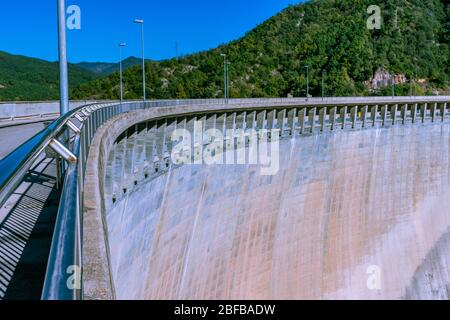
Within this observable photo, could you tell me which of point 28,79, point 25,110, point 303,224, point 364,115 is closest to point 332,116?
point 364,115

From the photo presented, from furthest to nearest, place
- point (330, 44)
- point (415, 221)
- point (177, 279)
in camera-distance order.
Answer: point (330, 44), point (415, 221), point (177, 279)

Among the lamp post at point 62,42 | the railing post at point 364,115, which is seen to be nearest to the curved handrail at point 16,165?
the lamp post at point 62,42

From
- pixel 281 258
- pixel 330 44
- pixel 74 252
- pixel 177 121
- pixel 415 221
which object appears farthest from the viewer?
pixel 330 44

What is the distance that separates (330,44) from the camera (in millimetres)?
76938

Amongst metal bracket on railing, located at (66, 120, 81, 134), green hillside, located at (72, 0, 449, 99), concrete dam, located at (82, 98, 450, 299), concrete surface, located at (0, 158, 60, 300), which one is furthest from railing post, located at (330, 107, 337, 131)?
green hillside, located at (72, 0, 449, 99)

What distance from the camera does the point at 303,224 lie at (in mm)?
21391

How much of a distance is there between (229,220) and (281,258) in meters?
3.44

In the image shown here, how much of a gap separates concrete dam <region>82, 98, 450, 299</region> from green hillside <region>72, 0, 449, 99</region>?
36.4 meters

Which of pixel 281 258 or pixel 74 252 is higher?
pixel 74 252

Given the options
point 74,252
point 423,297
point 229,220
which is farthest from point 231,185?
point 74,252

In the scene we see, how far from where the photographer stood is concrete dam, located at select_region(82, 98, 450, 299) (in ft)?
32.6

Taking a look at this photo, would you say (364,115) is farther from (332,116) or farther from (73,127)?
(73,127)

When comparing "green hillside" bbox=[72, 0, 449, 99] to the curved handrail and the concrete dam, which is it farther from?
the curved handrail
